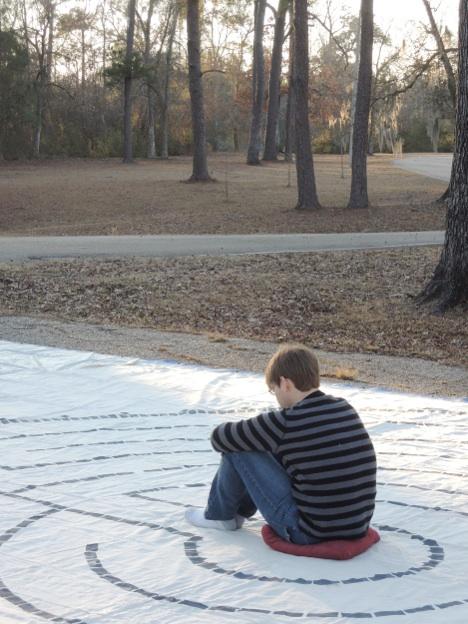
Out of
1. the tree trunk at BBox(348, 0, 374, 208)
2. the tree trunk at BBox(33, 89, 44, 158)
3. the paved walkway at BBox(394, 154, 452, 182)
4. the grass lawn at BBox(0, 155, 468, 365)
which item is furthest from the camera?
the tree trunk at BBox(33, 89, 44, 158)

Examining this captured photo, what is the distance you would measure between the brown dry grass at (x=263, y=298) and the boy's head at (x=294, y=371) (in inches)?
220

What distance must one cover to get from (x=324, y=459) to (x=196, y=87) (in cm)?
2692

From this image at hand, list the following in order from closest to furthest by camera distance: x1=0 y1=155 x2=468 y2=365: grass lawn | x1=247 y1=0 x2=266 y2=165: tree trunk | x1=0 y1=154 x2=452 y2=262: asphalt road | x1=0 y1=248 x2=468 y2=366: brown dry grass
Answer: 1. x1=0 y1=248 x2=468 y2=366: brown dry grass
2. x1=0 y1=155 x2=468 y2=365: grass lawn
3. x1=0 y1=154 x2=452 y2=262: asphalt road
4. x1=247 y1=0 x2=266 y2=165: tree trunk

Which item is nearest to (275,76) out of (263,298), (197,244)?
(197,244)

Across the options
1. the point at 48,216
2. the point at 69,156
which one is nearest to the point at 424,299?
the point at 48,216

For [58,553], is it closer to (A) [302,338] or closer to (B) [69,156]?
(A) [302,338]

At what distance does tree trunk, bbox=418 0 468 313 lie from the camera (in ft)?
37.7

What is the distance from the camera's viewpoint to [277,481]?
4000 mm

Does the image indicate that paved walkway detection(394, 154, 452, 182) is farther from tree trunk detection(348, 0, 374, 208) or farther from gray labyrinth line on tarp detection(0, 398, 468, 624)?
gray labyrinth line on tarp detection(0, 398, 468, 624)

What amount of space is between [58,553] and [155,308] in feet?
26.1

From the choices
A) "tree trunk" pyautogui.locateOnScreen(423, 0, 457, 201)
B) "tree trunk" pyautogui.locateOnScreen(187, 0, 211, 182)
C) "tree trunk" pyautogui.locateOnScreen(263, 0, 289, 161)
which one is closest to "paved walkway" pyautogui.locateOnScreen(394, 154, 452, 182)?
"tree trunk" pyautogui.locateOnScreen(263, 0, 289, 161)

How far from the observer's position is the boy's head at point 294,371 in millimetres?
3908

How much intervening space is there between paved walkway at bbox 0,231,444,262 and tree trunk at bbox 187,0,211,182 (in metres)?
10.5

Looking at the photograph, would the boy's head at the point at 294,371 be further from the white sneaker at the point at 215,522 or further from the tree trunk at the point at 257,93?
the tree trunk at the point at 257,93
